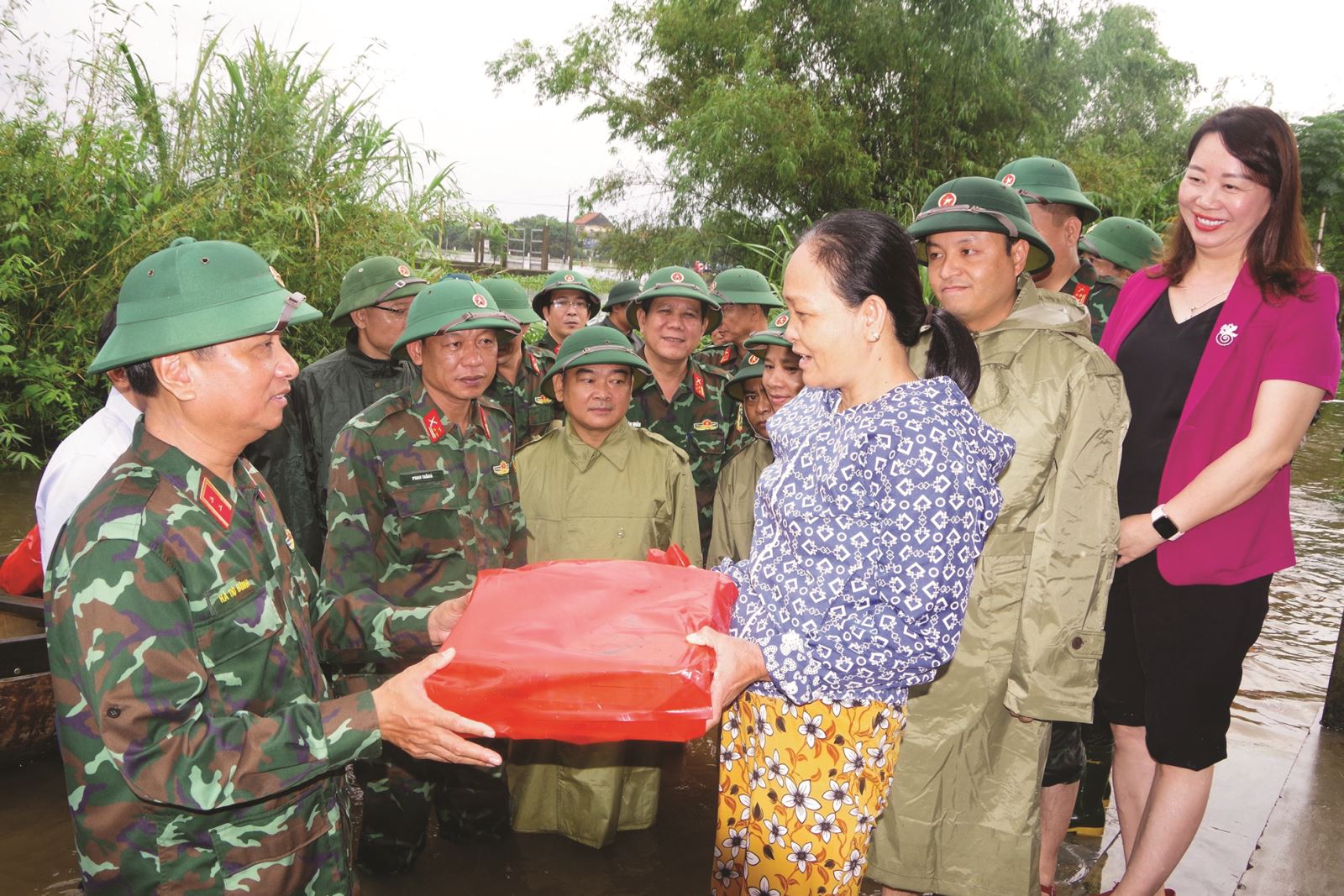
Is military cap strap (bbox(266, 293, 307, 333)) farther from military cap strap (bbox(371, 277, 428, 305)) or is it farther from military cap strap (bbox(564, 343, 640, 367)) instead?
military cap strap (bbox(371, 277, 428, 305))

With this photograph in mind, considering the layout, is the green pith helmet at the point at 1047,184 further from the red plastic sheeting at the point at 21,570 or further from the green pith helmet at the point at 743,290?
the red plastic sheeting at the point at 21,570

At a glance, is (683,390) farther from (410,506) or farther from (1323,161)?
(1323,161)

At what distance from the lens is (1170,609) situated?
8.24 feet

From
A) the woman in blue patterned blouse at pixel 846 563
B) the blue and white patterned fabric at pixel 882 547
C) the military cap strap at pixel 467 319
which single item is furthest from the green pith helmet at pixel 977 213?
the military cap strap at pixel 467 319

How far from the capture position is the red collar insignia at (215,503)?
1.76 meters

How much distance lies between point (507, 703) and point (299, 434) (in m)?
3.03

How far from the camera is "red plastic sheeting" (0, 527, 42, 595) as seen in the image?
147 inches

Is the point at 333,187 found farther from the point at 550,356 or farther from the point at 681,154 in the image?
the point at 681,154

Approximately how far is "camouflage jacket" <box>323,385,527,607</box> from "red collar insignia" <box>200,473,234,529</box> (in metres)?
1.24

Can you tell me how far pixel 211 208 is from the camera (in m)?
7.63

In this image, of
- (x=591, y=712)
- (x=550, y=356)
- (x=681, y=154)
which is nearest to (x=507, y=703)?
(x=591, y=712)

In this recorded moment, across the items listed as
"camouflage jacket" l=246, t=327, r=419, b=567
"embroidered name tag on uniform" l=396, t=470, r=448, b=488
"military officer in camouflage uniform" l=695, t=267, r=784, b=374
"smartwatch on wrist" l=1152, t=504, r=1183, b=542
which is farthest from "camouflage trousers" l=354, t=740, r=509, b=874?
"military officer in camouflage uniform" l=695, t=267, r=784, b=374

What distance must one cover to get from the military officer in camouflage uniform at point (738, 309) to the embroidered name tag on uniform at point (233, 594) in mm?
3769

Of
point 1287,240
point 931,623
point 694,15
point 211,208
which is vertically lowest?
point 931,623
